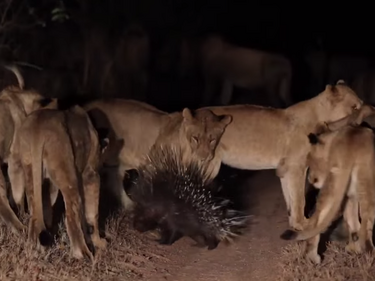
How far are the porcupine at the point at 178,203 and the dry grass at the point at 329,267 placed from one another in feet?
2.46

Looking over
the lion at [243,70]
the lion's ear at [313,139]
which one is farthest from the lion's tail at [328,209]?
the lion at [243,70]

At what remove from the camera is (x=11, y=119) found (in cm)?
689

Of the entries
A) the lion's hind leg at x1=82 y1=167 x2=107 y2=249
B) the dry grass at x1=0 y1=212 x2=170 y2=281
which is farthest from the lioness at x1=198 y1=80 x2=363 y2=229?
the lion's hind leg at x1=82 y1=167 x2=107 y2=249

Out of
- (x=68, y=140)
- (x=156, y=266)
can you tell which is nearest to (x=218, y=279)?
(x=156, y=266)

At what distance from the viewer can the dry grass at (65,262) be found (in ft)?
19.6

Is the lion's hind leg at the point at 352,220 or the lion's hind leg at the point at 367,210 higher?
the lion's hind leg at the point at 367,210

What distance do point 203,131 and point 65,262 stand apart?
1685 mm

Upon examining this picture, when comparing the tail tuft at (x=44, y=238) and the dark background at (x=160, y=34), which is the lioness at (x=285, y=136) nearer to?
the tail tuft at (x=44, y=238)

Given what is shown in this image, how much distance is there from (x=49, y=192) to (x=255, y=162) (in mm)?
1667

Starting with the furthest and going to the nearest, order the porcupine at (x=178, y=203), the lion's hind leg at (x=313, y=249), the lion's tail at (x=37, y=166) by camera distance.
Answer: the porcupine at (x=178, y=203), the lion's hind leg at (x=313, y=249), the lion's tail at (x=37, y=166)

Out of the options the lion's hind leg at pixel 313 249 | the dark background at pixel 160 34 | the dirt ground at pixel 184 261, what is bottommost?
the dark background at pixel 160 34

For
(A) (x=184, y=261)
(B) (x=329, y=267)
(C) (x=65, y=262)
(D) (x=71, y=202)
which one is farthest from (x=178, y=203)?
(B) (x=329, y=267)

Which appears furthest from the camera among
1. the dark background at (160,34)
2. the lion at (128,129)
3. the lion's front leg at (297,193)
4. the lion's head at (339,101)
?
the dark background at (160,34)

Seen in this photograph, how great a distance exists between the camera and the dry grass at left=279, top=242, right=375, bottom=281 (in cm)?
611
